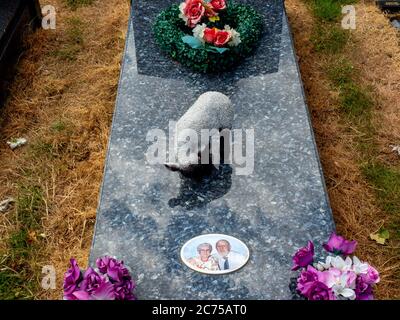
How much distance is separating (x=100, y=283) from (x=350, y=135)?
9.09 feet

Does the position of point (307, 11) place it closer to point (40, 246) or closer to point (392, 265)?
point (392, 265)

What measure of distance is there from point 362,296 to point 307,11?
13.8ft

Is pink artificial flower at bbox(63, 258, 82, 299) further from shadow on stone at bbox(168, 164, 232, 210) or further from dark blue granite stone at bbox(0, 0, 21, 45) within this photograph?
dark blue granite stone at bbox(0, 0, 21, 45)

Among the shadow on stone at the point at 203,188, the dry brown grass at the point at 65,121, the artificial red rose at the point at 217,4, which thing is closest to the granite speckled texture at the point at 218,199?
the shadow on stone at the point at 203,188

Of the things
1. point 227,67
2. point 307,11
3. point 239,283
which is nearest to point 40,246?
point 239,283

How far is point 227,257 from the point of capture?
3.02 metres

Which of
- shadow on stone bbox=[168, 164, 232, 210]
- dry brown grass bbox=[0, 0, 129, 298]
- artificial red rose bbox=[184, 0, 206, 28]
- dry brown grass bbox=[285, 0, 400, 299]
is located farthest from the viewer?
artificial red rose bbox=[184, 0, 206, 28]

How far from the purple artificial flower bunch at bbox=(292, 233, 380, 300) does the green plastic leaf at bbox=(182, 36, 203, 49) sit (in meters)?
2.15

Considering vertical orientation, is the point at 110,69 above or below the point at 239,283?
below

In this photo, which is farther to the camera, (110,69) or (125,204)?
(110,69)

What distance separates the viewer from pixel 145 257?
305 centimetres

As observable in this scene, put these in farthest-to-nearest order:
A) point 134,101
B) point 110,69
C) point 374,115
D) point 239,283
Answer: point 110,69
point 374,115
point 134,101
point 239,283

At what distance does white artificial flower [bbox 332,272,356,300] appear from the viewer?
2643 millimetres

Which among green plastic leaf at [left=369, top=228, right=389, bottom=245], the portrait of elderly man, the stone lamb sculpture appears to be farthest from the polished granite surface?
green plastic leaf at [left=369, top=228, right=389, bottom=245]
